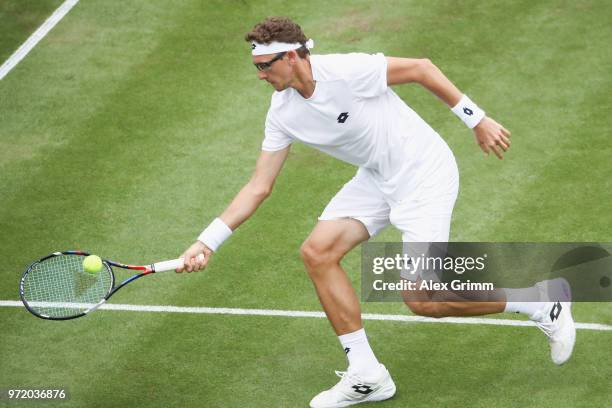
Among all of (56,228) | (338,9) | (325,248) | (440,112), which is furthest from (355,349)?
(338,9)

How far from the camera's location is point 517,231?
10578 mm

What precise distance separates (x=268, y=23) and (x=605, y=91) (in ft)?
17.1

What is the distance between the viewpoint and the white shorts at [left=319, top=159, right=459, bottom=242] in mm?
8602

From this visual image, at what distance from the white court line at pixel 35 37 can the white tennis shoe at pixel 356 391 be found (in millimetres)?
6333

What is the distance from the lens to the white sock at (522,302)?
874cm

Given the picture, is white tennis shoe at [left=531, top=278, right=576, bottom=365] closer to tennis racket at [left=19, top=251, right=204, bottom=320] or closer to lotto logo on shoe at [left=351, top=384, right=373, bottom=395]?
lotto logo on shoe at [left=351, top=384, right=373, bottom=395]

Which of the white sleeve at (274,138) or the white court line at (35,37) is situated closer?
the white sleeve at (274,138)

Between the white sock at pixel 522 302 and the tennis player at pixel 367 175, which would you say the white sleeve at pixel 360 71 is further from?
the white sock at pixel 522 302

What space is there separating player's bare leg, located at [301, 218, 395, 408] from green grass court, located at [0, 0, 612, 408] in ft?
0.62

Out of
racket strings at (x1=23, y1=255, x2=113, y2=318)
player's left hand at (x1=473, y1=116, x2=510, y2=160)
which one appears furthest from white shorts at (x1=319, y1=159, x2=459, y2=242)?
racket strings at (x1=23, y1=255, x2=113, y2=318)

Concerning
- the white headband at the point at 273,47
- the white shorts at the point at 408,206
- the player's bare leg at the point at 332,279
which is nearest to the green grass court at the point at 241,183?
the player's bare leg at the point at 332,279

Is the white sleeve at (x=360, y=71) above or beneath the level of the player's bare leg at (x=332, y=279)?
above

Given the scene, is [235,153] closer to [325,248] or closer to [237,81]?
[237,81]

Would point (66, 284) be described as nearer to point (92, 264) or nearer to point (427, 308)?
point (92, 264)
